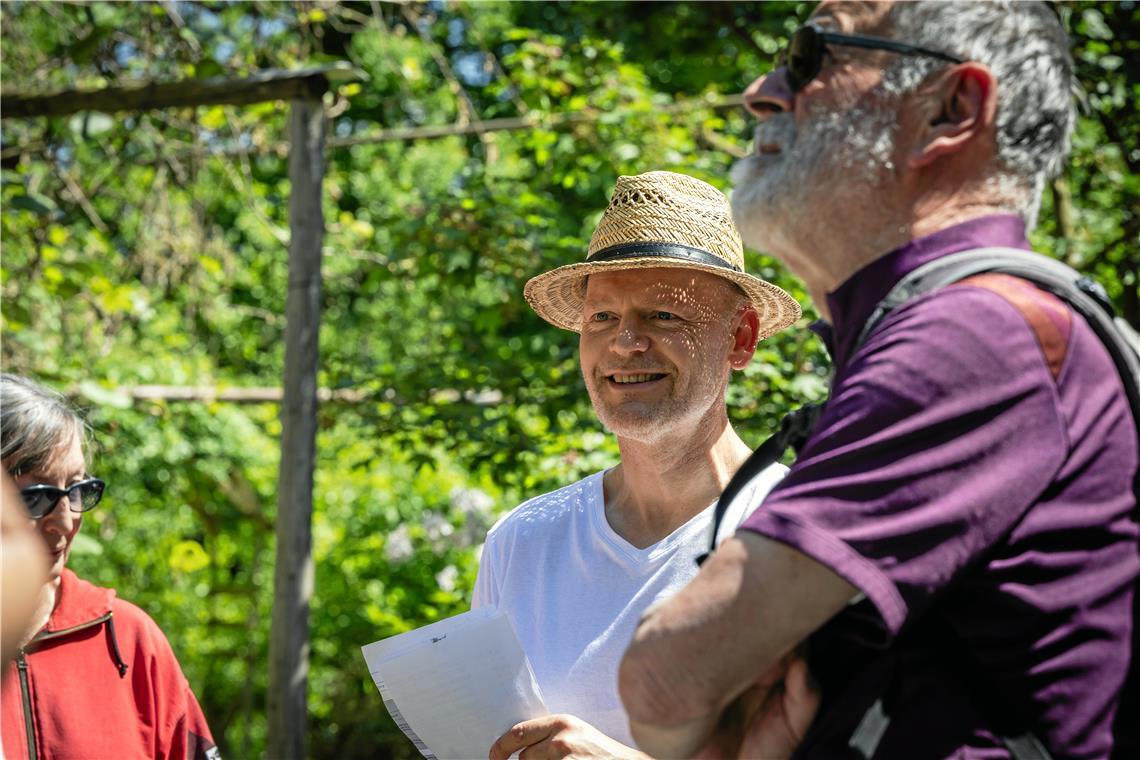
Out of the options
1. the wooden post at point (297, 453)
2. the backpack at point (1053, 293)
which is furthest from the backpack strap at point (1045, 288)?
the wooden post at point (297, 453)

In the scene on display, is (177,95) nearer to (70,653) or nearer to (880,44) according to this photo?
(70,653)

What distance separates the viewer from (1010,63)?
119 centimetres

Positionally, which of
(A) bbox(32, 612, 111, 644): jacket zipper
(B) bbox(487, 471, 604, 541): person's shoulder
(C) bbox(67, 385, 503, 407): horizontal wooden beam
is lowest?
(A) bbox(32, 612, 111, 644): jacket zipper

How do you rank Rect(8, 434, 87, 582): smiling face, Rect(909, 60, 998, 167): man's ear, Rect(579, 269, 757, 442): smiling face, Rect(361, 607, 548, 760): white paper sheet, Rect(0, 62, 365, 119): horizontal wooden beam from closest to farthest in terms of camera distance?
Rect(909, 60, 998, 167): man's ear, Rect(361, 607, 548, 760): white paper sheet, Rect(579, 269, 757, 442): smiling face, Rect(8, 434, 87, 582): smiling face, Rect(0, 62, 365, 119): horizontal wooden beam

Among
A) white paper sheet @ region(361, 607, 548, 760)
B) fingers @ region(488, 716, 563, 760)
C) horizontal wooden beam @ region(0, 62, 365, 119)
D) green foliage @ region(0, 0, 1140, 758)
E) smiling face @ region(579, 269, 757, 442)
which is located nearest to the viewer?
white paper sheet @ region(361, 607, 548, 760)

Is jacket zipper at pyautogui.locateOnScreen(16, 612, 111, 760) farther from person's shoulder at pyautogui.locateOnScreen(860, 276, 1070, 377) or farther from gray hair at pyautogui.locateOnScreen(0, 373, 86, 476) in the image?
person's shoulder at pyautogui.locateOnScreen(860, 276, 1070, 377)

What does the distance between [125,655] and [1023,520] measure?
191cm

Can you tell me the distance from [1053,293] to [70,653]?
6.46 ft

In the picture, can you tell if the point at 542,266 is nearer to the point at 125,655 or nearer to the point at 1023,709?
the point at 125,655

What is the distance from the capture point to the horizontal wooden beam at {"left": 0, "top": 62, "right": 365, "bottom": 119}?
4195mm

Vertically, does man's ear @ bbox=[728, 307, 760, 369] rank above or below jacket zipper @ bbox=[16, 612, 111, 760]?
above

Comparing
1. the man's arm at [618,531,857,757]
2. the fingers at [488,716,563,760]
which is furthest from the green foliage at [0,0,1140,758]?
the man's arm at [618,531,857,757]

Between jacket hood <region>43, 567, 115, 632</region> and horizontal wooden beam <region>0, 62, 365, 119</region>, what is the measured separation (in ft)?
7.43

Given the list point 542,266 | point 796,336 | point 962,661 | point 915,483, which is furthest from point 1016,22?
point 542,266
